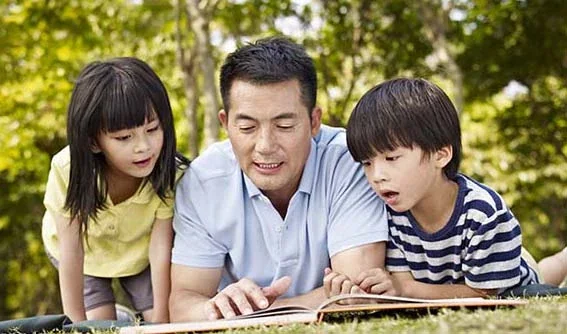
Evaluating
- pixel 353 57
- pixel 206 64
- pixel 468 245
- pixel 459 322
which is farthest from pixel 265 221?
pixel 353 57

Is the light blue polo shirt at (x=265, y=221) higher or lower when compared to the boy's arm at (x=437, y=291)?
higher

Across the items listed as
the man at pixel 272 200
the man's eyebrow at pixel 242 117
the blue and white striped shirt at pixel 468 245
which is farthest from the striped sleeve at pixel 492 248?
the man's eyebrow at pixel 242 117

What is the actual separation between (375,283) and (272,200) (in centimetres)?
75

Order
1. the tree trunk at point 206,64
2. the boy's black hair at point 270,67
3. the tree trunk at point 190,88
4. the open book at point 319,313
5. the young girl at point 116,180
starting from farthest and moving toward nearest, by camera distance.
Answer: the tree trunk at point 190,88
the tree trunk at point 206,64
the young girl at point 116,180
the boy's black hair at point 270,67
the open book at point 319,313

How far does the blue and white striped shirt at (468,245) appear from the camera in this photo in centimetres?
333

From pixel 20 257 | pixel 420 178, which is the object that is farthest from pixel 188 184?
pixel 20 257

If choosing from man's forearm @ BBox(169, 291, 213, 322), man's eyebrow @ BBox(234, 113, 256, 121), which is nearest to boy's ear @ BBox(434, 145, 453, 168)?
man's eyebrow @ BBox(234, 113, 256, 121)

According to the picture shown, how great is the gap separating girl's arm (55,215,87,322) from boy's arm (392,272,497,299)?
1.41 metres

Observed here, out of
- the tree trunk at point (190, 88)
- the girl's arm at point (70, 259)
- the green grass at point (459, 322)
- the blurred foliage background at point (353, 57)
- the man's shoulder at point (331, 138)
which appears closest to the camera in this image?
the green grass at point (459, 322)

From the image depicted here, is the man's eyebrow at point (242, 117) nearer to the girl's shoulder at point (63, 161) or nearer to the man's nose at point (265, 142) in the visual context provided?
the man's nose at point (265, 142)

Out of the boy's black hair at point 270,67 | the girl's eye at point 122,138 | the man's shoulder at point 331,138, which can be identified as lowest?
the man's shoulder at point 331,138

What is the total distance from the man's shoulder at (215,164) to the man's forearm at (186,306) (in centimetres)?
49

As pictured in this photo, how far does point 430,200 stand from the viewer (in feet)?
11.2

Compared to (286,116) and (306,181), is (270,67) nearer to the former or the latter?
(286,116)
